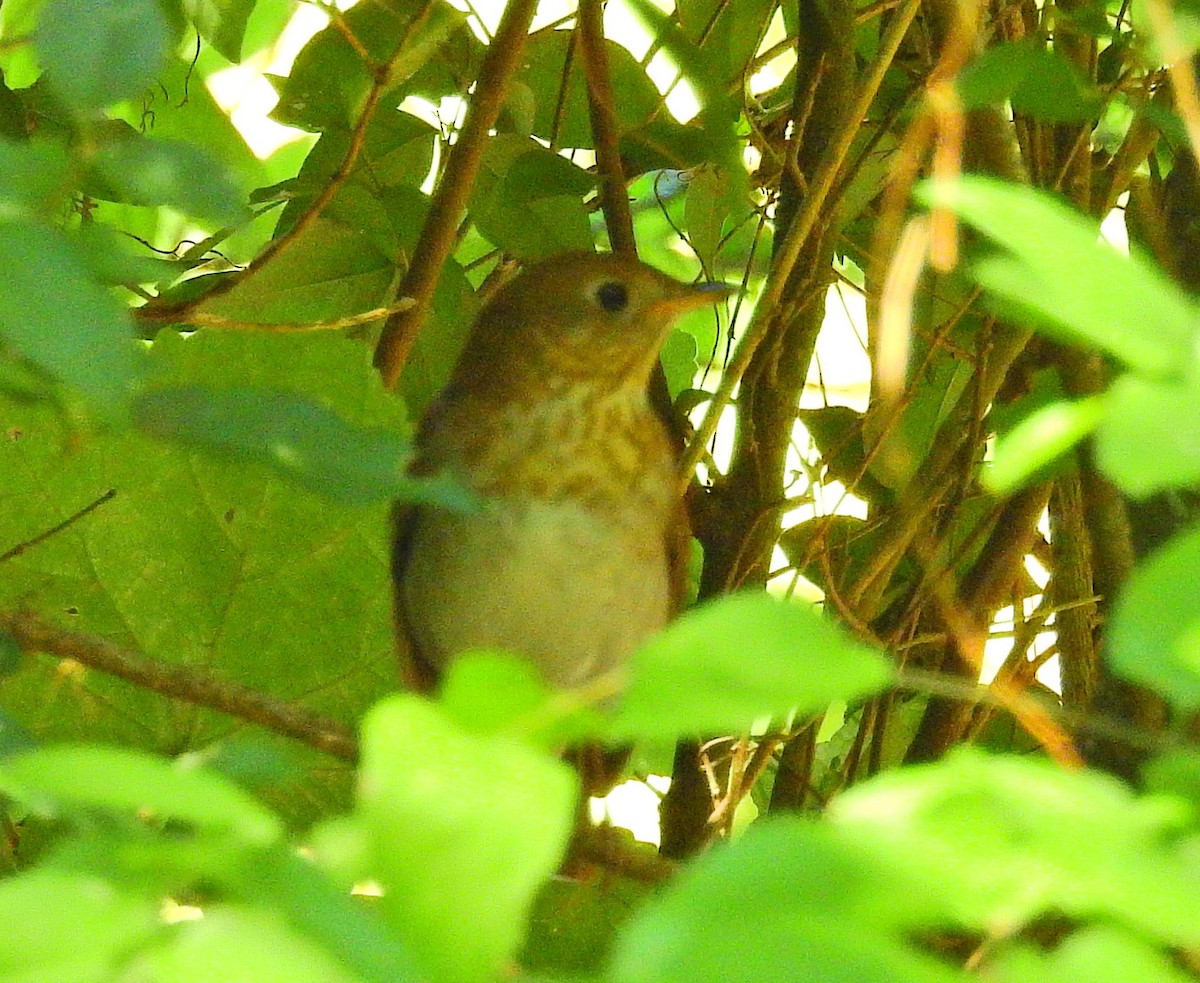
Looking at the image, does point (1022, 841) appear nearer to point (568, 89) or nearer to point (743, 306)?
point (568, 89)

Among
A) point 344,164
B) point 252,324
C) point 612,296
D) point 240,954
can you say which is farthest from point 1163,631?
point 612,296

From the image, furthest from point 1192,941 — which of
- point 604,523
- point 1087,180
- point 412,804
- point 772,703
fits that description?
point 604,523

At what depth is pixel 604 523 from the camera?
242 cm

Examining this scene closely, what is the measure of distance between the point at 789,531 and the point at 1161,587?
1.77 meters

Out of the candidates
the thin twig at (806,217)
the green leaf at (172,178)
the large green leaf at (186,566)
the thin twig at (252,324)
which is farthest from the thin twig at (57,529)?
the green leaf at (172,178)

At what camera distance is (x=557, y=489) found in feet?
7.88

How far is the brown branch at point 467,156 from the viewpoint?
208 cm

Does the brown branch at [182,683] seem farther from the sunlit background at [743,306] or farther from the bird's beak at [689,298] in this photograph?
the bird's beak at [689,298]

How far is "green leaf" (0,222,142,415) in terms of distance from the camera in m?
0.69

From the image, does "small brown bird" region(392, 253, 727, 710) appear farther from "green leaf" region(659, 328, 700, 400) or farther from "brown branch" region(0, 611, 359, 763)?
"brown branch" region(0, 611, 359, 763)

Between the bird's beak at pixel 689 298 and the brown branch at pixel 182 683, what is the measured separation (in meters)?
1.31

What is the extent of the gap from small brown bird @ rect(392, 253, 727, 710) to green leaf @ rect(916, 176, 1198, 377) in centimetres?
174

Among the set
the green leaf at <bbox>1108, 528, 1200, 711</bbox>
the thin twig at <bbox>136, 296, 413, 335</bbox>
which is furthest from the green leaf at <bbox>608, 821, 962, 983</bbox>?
the thin twig at <bbox>136, 296, 413, 335</bbox>

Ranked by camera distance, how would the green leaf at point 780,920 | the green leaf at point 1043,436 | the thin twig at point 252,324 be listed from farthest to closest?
the thin twig at point 252,324
the green leaf at point 1043,436
the green leaf at point 780,920
